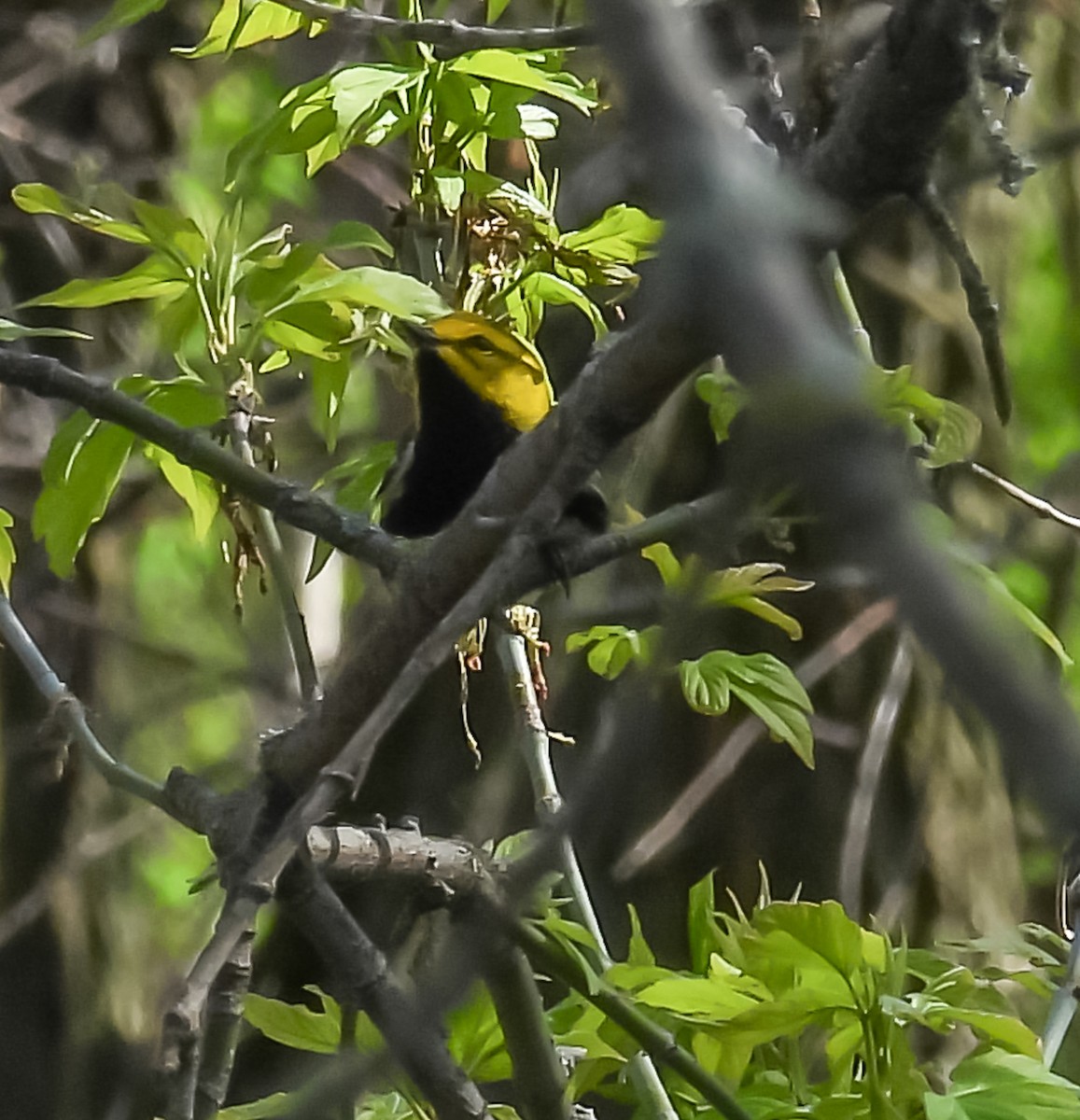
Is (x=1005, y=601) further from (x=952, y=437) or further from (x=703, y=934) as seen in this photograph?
(x=703, y=934)

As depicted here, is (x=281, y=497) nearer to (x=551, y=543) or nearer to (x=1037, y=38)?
(x=551, y=543)

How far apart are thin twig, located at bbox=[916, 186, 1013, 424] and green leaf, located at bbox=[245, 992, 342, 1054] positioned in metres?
0.53

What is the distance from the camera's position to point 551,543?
776 millimetres

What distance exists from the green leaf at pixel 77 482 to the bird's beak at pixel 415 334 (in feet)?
0.76

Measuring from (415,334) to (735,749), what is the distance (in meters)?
0.91

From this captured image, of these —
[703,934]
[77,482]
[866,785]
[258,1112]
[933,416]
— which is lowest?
[866,785]

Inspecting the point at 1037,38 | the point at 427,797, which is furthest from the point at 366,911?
the point at 1037,38

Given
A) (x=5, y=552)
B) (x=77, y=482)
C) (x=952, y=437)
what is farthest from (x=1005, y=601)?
(x=5, y=552)

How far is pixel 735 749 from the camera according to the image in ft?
6.07

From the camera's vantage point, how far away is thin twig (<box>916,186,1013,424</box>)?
644 millimetres

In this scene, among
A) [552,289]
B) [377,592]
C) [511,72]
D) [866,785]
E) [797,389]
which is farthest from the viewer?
[377,592]

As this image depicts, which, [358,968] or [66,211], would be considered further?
[66,211]

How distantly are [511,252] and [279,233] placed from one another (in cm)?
15

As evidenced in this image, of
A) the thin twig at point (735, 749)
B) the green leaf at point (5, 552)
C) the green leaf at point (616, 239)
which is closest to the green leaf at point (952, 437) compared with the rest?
the green leaf at point (616, 239)
